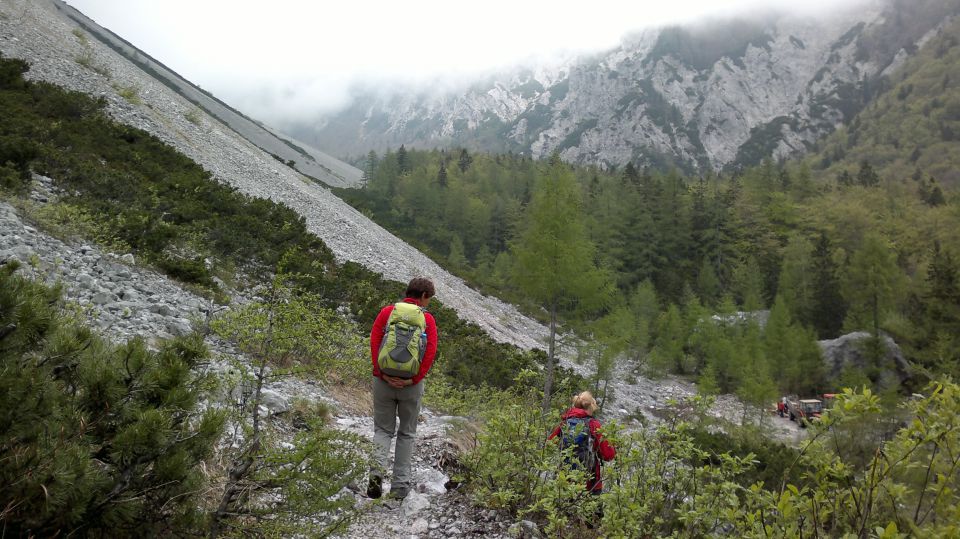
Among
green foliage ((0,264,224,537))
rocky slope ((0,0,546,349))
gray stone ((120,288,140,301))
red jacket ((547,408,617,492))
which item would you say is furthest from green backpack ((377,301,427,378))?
rocky slope ((0,0,546,349))

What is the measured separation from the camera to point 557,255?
43.3 feet

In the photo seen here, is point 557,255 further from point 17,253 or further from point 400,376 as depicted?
point 17,253

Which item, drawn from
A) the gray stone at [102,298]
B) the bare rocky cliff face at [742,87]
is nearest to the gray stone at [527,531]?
the gray stone at [102,298]

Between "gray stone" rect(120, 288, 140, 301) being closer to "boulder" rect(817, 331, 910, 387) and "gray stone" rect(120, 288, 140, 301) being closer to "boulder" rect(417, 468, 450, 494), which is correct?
"boulder" rect(417, 468, 450, 494)

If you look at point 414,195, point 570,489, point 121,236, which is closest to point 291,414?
point 570,489

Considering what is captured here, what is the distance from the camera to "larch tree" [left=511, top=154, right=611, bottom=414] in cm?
1316

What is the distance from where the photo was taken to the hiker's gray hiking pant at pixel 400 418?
14.5 feet

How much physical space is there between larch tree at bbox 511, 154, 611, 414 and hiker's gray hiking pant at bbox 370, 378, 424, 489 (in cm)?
883

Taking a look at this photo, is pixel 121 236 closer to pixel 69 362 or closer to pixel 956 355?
pixel 69 362

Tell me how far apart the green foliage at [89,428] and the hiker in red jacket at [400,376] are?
78.1 inches

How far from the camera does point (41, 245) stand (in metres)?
7.67

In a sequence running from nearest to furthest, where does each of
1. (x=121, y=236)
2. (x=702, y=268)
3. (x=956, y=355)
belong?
1. (x=121, y=236)
2. (x=956, y=355)
3. (x=702, y=268)

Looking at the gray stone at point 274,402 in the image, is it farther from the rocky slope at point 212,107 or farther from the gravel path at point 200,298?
the rocky slope at point 212,107

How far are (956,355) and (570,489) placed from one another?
3454 centimetres
